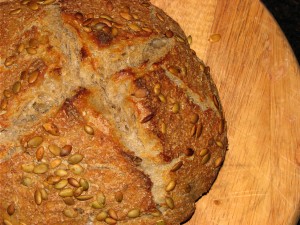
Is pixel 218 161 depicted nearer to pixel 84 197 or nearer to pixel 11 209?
pixel 84 197

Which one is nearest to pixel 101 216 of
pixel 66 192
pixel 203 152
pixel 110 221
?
pixel 110 221

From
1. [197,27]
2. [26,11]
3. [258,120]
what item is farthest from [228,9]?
[26,11]

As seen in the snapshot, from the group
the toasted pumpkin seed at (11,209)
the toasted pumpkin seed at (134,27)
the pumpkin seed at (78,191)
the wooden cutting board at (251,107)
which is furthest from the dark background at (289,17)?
the toasted pumpkin seed at (11,209)

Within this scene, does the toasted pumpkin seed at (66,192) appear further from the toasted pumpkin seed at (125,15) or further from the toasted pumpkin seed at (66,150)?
the toasted pumpkin seed at (125,15)

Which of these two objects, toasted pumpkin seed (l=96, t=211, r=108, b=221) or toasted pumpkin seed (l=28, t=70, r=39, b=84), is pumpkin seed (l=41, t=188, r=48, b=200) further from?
toasted pumpkin seed (l=28, t=70, r=39, b=84)

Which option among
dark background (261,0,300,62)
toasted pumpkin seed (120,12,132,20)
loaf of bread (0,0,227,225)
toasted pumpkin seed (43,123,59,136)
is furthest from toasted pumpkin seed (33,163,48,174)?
dark background (261,0,300,62)

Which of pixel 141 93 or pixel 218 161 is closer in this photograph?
pixel 141 93
